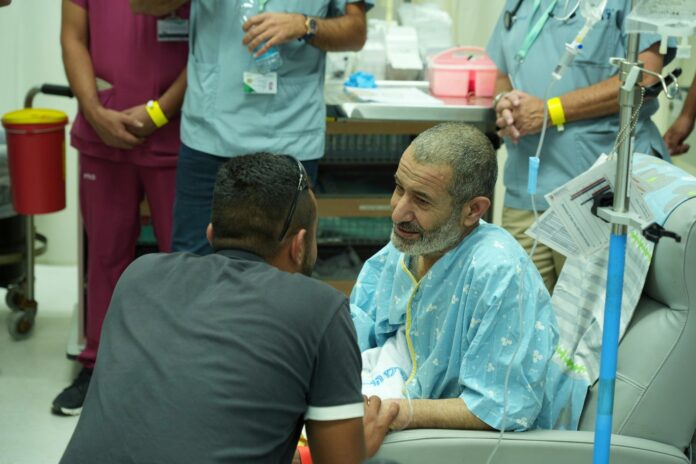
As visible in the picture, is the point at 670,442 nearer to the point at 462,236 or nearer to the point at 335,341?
the point at 462,236

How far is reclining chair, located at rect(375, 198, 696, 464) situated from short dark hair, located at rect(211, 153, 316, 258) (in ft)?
1.49

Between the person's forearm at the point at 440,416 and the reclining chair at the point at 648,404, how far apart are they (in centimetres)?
3

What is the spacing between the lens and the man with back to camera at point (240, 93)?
2.80 meters

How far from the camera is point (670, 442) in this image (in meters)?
1.92

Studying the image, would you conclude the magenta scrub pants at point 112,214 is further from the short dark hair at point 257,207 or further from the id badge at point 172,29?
the short dark hair at point 257,207

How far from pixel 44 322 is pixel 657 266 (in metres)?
2.71

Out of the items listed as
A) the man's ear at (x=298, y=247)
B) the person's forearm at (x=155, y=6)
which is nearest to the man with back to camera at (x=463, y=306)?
the man's ear at (x=298, y=247)

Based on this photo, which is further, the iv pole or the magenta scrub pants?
the magenta scrub pants

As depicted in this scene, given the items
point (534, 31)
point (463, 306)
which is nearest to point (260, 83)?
point (534, 31)

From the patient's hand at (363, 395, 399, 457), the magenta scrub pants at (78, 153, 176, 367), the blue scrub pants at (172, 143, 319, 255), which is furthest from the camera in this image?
the magenta scrub pants at (78, 153, 176, 367)

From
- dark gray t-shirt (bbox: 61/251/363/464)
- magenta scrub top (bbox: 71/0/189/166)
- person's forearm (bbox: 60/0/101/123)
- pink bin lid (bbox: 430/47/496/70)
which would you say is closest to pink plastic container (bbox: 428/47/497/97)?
pink bin lid (bbox: 430/47/496/70)

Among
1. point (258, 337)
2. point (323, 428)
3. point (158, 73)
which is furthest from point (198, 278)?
point (158, 73)

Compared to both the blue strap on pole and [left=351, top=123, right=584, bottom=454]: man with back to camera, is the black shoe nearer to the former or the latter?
[left=351, top=123, right=584, bottom=454]: man with back to camera

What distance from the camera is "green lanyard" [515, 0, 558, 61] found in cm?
277
